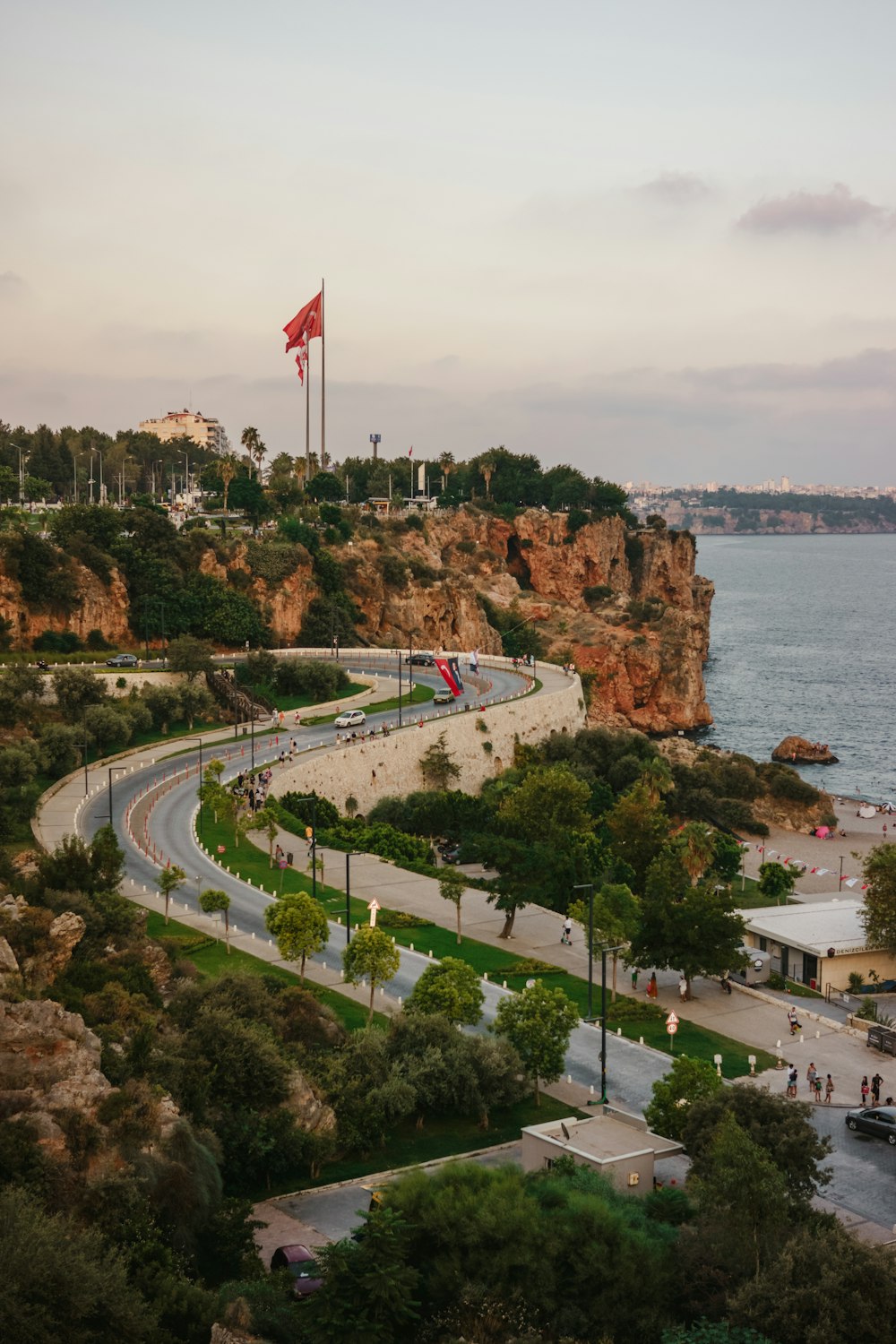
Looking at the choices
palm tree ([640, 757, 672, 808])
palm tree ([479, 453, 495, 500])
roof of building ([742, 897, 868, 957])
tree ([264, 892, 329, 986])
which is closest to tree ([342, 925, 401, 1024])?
tree ([264, 892, 329, 986])

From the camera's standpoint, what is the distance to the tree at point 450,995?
3319 cm

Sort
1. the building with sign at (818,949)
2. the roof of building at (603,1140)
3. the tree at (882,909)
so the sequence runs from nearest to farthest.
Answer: the roof of building at (603,1140) → the building with sign at (818,949) → the tree at (882,909)

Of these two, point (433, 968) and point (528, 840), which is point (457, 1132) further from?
point (528, 840)

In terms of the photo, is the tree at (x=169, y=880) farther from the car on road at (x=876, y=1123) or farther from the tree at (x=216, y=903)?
the car on road at (x=876, y=1123)

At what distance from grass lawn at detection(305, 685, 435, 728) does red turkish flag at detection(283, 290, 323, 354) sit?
111 ft

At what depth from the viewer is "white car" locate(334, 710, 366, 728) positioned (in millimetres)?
69688

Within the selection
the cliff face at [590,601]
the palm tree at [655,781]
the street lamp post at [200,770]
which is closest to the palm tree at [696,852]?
the palm tree at [655,781]

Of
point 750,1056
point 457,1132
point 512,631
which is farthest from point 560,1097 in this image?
point 512,631

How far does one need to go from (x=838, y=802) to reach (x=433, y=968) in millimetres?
60010

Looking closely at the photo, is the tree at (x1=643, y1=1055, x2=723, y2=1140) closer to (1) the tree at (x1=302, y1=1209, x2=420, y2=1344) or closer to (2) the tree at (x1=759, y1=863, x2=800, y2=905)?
(1) the tree at (x1=302, y1=1209, x2=420, y2=1344)

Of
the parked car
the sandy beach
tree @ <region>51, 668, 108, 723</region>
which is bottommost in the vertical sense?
the sandy beach

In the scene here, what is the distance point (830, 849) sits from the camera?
7500cm

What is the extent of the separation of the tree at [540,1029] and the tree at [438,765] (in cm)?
3547

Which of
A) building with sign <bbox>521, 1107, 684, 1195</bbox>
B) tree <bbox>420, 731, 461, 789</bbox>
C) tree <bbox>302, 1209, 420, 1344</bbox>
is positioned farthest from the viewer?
tree <bbox>420, 731, 461, 789</bbox>
